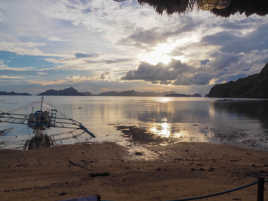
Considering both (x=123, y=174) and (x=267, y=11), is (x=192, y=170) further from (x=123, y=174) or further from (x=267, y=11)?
(x=267, y=11)

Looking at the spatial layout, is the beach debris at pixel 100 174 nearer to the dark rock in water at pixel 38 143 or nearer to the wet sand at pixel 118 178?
the wet sand at pixel 118 178

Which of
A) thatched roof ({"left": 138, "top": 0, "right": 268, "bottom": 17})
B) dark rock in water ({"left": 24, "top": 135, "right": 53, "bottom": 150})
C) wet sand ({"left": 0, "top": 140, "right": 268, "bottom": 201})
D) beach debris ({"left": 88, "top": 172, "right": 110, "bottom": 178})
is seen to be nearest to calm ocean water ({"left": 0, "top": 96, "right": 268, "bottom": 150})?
dark rock in water ({"left": 24, "top": 135, "right": 53, "bottom": 150})

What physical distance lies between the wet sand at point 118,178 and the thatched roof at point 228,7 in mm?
6459

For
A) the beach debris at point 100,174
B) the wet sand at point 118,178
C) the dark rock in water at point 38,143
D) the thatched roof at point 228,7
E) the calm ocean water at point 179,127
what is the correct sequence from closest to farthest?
the thatched roof at point 228,7, the wet sand at point 118,178, the beach debris at point 100,174, the dark rock in water at point 38,143, the calm ocean water at point 179,127

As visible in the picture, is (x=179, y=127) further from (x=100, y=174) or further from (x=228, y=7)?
(x=228, y=7)

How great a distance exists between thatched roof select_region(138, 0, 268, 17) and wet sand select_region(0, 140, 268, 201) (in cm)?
646

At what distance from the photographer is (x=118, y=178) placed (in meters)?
8.46

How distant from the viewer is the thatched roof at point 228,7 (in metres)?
6.14

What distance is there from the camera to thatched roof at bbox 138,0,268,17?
6.14 meters

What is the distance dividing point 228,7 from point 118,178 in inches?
325

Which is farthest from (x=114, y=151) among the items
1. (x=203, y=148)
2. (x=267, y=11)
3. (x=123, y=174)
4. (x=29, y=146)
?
(x=267, y=11)

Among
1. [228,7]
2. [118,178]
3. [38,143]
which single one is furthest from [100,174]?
[38,143]

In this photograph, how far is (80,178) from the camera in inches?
333

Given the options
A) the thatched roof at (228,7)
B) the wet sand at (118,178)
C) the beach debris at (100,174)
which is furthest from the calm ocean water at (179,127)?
the thatched roof at (228,7)
